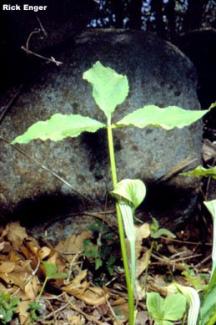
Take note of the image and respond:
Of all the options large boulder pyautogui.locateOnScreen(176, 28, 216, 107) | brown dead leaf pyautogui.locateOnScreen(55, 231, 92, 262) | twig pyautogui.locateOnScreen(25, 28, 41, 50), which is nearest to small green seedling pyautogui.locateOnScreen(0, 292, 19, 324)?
brown dead leaf pyautogui.locateOnScreen(55, 231, 92, 262)

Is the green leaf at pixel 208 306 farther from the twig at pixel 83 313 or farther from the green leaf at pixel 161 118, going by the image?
the twig at pixel 83 313

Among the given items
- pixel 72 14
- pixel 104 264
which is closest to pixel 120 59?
pixel 72 14

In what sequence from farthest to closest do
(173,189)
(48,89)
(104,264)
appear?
(173,189) → (48,89) → (104,264)

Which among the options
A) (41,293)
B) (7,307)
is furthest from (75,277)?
(7,307)

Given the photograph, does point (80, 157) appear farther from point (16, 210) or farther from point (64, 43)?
point (64, 43)

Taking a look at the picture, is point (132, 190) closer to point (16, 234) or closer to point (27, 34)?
point (16, 234)
